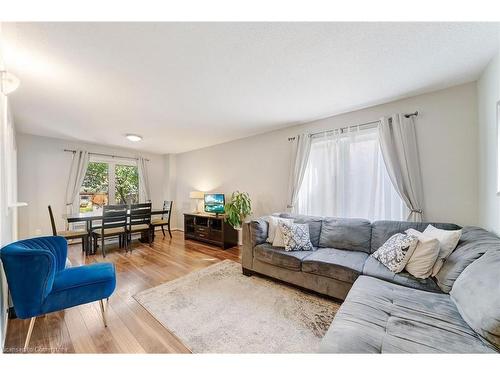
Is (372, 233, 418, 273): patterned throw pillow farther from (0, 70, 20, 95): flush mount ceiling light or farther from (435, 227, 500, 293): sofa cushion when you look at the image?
(0, 70, 20, 95): flush mount ceiling light

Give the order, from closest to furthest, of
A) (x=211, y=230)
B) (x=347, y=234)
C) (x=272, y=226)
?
(x=347, y=234)
(x=272, y=226)
(x=211, y=230)

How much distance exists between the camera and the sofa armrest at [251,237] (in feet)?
8.87

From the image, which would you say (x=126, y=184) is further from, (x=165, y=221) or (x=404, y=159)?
(x=404, y=159)

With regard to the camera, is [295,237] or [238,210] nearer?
[295,237]

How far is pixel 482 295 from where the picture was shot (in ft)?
3.64

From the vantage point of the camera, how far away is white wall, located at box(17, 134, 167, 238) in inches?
157

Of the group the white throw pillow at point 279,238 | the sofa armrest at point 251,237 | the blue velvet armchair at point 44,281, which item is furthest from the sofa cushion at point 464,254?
the blue velvet armchair at point 44,281

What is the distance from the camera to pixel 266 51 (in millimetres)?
1611

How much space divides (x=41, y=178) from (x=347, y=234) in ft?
19.5

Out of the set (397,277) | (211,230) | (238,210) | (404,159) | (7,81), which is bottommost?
(211,230)

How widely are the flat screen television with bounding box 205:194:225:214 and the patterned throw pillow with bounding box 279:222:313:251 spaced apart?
2.09 metres

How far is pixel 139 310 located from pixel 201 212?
2930 mm

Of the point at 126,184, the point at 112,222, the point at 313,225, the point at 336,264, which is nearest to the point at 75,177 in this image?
the point at 126,184
